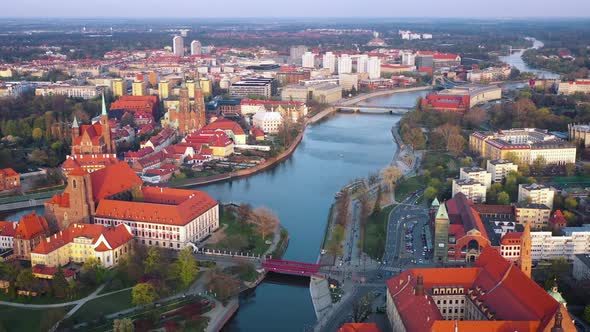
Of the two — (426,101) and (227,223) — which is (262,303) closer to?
(227,223)

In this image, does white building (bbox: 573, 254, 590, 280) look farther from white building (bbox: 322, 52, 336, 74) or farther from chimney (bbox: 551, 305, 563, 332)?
white building (bbox: 322, 52, 336, 74)

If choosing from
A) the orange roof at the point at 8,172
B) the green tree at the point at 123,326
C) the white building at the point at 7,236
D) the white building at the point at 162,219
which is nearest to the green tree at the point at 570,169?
the white building at the point at 162,219

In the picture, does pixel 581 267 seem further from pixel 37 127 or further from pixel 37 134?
pixel 37 127

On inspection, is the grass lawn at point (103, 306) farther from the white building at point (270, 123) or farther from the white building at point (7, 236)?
the white building at point (270, 123)

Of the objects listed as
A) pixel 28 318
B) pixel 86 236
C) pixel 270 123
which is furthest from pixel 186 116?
pixel 28 318

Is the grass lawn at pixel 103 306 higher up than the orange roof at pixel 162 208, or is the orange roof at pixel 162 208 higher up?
the orange roof at pixel 162 208

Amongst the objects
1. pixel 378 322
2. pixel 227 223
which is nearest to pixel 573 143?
pixel 227 223

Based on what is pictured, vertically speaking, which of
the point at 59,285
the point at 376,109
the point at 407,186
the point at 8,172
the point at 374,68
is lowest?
the point at 376,109
